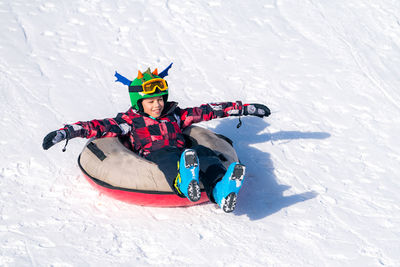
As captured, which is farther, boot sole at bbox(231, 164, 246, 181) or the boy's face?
the boy's face

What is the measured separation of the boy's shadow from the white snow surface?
0.07ft

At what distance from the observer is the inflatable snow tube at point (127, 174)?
4344 mm

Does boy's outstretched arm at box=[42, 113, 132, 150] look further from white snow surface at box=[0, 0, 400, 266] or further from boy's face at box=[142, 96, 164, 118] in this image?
white snow surface at box=[0, 0, 400, 266]

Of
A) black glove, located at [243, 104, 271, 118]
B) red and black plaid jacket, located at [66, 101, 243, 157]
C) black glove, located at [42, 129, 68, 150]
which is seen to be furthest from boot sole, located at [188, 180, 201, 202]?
black glove, located at [243, 104, 271, 118]

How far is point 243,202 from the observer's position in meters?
4.80

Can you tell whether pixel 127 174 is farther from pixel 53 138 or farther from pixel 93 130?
pixel 53 138

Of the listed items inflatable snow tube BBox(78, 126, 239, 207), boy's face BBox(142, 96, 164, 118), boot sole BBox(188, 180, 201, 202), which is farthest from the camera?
boy's face BBox(142, 96, 164, 118)

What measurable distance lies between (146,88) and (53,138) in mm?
945

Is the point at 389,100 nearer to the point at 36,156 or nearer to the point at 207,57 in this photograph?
the point at 207,57

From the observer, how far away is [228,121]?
6621 millimetres

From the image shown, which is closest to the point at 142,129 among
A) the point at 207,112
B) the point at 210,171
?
the point at 207,112

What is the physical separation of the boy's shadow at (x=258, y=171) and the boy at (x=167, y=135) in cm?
59

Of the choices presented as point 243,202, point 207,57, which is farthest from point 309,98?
point 243,202

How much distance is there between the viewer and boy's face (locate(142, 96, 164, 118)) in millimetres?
→ 4859
